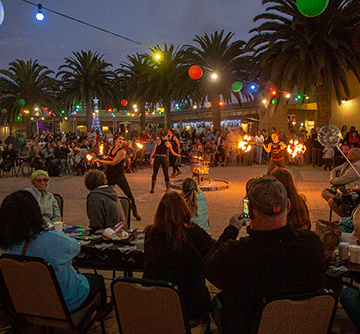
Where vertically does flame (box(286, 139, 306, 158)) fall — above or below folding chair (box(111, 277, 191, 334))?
above

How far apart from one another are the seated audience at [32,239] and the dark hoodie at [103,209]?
57.5 inches

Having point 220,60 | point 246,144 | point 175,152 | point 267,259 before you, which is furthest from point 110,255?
point 220,60

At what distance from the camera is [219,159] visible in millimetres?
18234

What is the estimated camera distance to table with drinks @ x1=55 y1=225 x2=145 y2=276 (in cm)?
326

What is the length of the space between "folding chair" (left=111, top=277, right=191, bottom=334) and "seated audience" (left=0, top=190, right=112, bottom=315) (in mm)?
609

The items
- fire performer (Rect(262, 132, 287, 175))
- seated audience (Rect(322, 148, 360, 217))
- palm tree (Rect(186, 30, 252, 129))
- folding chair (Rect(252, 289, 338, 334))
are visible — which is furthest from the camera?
palm tree (Rect(186, 30, 252, 129))

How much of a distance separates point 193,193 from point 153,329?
248cm

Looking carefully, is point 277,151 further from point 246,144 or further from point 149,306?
point 149,306

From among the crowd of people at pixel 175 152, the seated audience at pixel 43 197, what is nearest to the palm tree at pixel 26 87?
the crowd of people at pixel 175 152

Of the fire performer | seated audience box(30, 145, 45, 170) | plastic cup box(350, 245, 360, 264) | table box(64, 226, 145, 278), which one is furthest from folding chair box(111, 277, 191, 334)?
seated audience box(30, 145, 45, 170)

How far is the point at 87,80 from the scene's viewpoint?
2897 cm

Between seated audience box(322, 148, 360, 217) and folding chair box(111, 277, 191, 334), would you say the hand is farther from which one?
seated audience box(322, 148, 360, 217)

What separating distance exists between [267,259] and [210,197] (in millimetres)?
7638

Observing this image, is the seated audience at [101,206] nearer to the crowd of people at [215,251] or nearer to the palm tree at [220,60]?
the crowd of people at [215,251]
